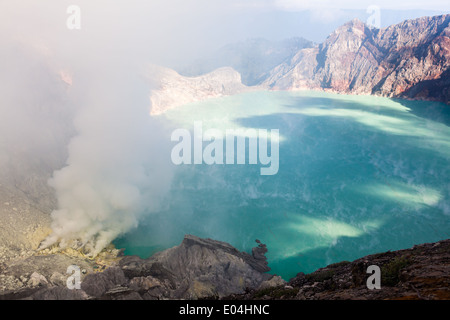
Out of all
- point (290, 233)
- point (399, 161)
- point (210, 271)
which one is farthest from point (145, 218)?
point (399, 161)

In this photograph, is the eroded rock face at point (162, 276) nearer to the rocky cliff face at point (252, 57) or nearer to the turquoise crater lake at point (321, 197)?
the turquoise crater lake at point (321, 197)

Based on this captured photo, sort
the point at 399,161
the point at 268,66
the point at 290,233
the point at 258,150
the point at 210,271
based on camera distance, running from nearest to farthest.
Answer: the point at 210,271 < the point at 290,233 < the point at 399,161 < the point at 258,150 < the point at 268,66

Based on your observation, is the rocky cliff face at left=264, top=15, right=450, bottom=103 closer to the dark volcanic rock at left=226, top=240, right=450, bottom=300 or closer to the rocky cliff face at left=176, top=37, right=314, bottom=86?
the rocky cliff face at left=176, top=37, right=314, bottom=86

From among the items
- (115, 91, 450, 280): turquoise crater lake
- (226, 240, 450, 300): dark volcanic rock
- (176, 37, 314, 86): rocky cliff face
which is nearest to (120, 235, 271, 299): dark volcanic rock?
(226, 240, 450, 300): dark volcanic rock

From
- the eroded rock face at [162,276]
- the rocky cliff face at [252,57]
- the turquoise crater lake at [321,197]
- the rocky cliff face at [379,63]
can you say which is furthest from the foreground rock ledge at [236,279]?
the rocky cliff face at [252,57]

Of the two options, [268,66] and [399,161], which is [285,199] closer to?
[399,161]
